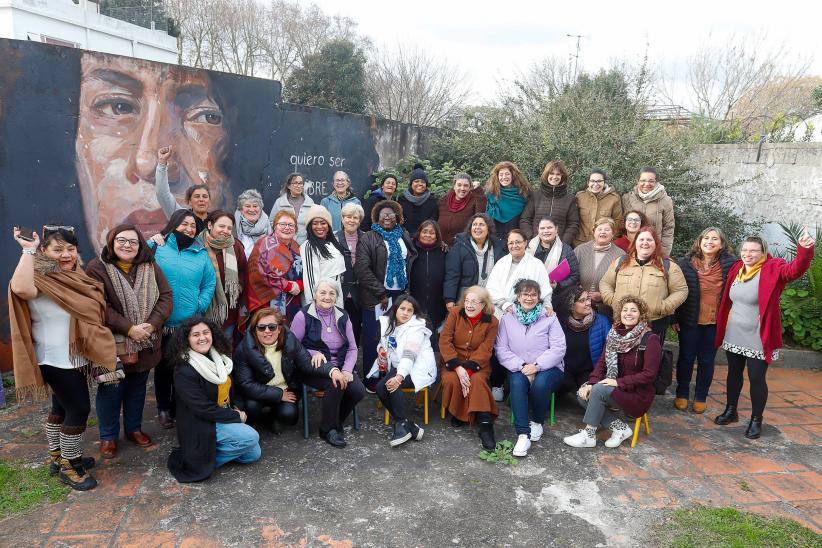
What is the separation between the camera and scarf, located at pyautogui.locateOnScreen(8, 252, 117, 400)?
334 cm

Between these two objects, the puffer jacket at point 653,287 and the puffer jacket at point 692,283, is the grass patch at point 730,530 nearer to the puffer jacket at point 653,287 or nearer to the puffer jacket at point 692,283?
the puffer jacket at point 653,287

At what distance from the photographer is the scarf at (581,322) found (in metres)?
4.81

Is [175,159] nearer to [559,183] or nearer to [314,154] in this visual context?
[314,154]

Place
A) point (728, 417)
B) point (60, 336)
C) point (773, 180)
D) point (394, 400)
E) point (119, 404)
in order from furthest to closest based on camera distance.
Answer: point (773, 180)
point (728, 417)
point (394, 400)
point (119, 404)
point (60, 336)

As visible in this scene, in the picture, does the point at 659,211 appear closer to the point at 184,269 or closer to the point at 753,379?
the point at 753,379

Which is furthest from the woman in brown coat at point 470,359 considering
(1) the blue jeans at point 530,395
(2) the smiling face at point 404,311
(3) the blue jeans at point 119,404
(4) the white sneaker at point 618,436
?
(3) the blue jeans at point 119,404

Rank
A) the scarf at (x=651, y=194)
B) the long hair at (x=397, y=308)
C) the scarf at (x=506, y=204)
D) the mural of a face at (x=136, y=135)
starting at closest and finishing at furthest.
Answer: the long hair at (x=397, y=308) → the mural of a face at (x=136, y=135) → the scarf at (x=651, y=194) → the scarf at (x=506, y=204)

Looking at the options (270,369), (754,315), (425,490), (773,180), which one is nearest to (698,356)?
(754,315)

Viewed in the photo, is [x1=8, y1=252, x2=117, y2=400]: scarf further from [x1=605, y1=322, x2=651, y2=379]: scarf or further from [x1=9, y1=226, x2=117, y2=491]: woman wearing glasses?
[x1=605, y1=322, x2=651, y2=379]: scarf

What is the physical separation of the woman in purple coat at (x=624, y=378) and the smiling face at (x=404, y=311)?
153 centimetres

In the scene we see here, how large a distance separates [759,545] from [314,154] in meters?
6.21

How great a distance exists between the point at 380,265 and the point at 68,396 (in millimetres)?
2586

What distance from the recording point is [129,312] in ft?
12.6

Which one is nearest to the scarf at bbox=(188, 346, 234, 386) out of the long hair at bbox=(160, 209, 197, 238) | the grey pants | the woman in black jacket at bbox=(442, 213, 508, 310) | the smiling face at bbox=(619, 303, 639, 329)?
the long hair at bbox=(160, 209, 197, 238)
